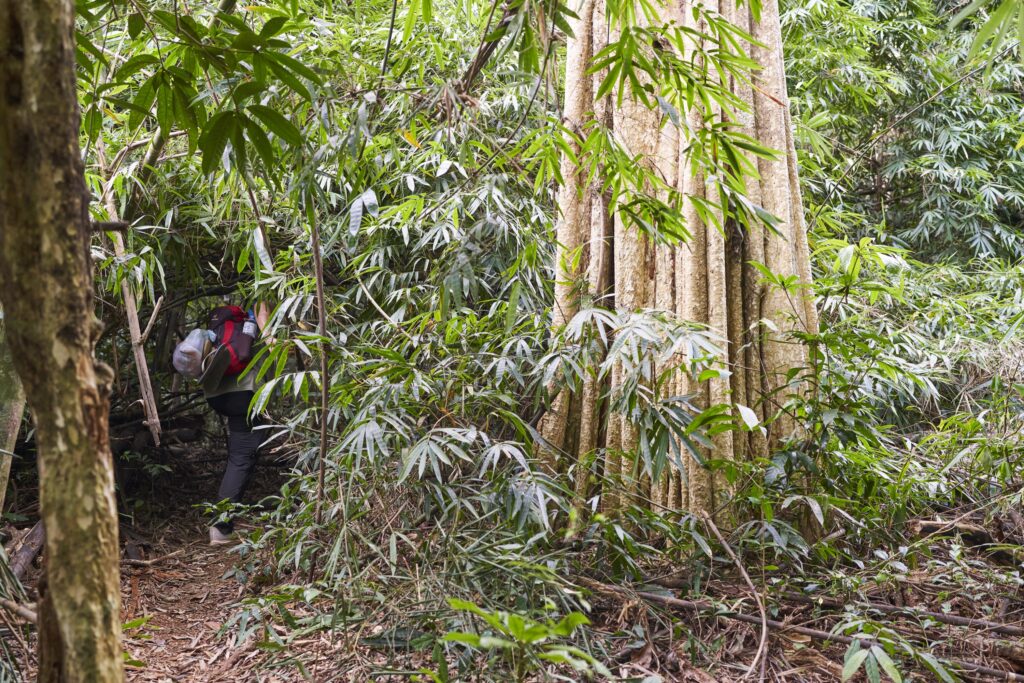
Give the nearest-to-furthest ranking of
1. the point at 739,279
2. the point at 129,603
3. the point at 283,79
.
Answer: the point at 283,79
the point at 739,279
the point at 129,603

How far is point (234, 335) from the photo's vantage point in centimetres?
373

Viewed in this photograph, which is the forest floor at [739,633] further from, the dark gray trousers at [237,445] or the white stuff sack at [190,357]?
the white stuff sack at [190,357]

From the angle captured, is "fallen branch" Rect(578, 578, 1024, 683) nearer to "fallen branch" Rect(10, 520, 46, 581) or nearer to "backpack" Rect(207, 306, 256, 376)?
"fallen branch" Rect(10, 520, 46, 581)

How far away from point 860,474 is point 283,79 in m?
1.85

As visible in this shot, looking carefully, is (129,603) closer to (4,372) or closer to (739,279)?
(4,372)

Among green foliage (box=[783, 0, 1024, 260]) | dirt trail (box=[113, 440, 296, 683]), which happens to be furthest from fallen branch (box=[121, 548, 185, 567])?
green foliage (box=[783, 0, 1024, 260])

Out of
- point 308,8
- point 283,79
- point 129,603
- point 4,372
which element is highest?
point 308,8

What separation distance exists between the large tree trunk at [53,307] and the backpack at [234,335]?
2.92m

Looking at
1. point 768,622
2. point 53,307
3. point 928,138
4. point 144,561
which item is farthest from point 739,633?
point 928,138

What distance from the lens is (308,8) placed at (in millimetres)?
3547

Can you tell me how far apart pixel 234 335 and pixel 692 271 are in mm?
2182

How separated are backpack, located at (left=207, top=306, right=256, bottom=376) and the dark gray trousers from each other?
14cm

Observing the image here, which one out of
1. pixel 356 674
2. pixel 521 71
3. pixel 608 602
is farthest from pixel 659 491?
pixel 521 71

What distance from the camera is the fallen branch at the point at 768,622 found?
1.75m
